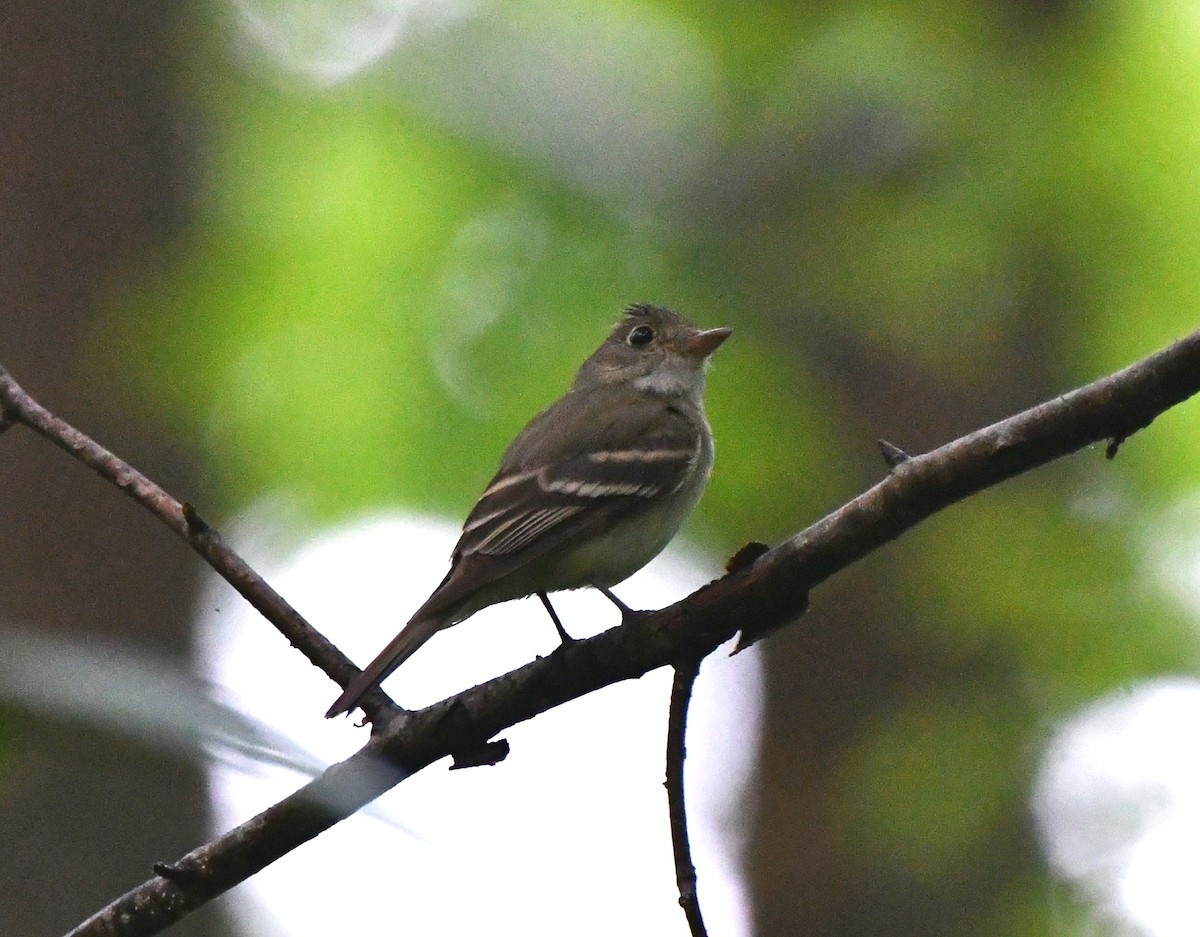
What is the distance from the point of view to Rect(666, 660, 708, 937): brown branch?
112 inches

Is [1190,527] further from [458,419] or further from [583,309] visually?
[458,419]

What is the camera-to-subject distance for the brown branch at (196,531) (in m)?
3.18

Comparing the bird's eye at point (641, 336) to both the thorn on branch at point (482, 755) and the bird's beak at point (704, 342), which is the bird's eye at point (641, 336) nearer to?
the bird's beak at point (704, 342)

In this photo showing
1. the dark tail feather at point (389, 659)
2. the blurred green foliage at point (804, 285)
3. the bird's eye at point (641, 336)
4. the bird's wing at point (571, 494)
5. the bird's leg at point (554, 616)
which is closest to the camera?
the dark tail feather at point (389, 659)

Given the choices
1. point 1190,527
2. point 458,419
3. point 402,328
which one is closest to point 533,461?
point 458,419

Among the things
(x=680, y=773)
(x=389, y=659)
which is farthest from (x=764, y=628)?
(x=389, y=659)

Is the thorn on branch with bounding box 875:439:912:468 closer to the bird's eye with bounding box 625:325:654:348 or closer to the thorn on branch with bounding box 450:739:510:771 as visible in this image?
the thorn on branch with bounding box 450:739:510:771

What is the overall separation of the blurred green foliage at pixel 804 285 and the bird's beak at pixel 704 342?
520 mm

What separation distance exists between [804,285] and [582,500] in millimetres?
2776

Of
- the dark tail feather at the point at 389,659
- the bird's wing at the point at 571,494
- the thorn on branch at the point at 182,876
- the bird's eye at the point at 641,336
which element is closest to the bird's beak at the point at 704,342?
the bird's eye at the point at 641,336

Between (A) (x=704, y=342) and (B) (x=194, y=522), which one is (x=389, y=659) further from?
(A) (x=704, y=342)

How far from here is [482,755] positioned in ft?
10.1

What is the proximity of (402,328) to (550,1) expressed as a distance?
2.11m

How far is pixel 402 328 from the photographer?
7.51 metres
